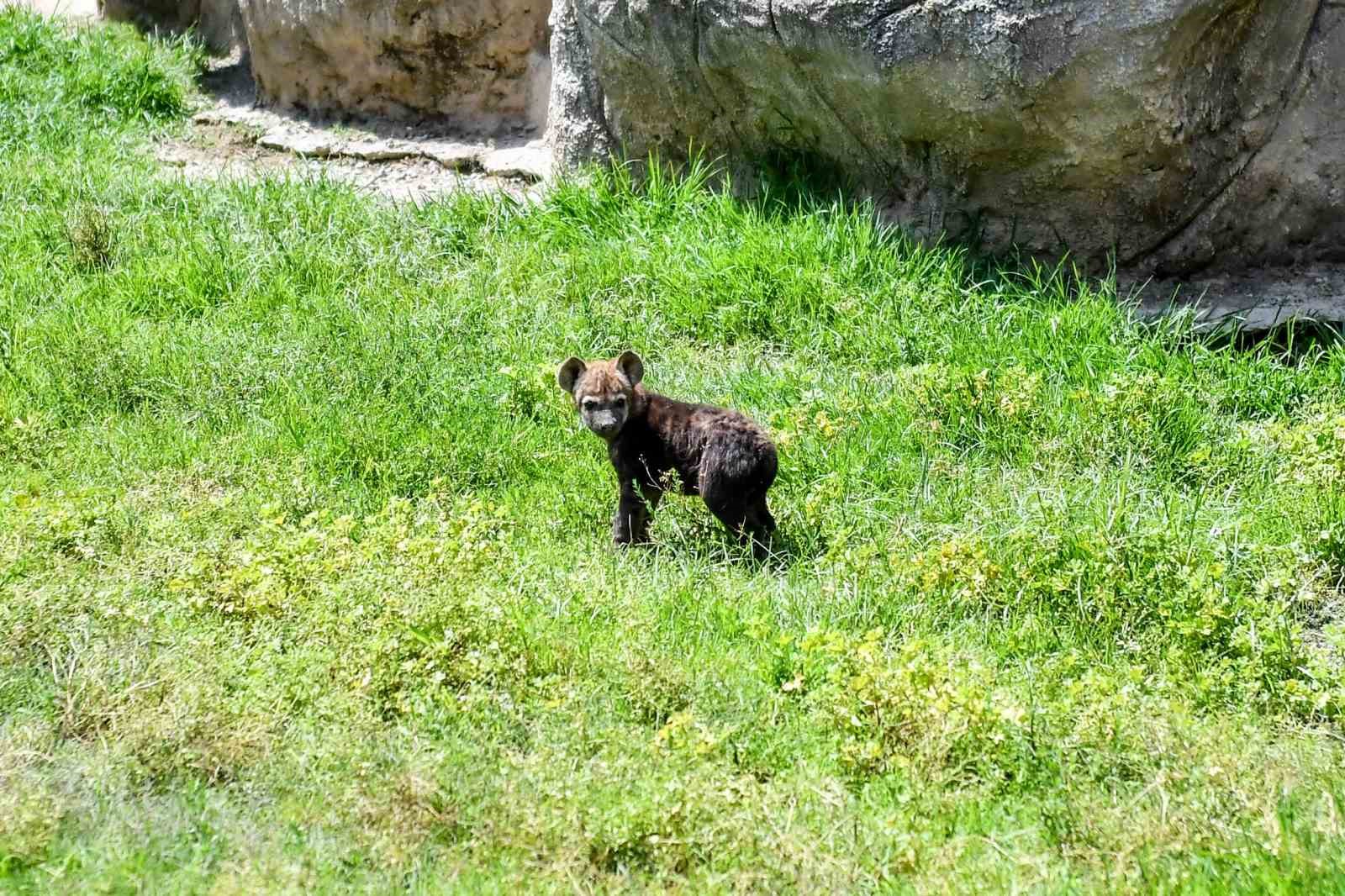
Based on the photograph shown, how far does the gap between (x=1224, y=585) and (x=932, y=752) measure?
65.0 inches

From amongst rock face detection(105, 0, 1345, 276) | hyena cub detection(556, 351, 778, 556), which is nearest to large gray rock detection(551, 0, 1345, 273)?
rock face detection(105, 0, 1345, 276)

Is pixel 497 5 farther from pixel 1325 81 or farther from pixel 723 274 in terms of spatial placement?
pixel 1325 81

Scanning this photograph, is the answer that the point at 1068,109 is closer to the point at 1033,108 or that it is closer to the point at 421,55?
the point at 1033,108

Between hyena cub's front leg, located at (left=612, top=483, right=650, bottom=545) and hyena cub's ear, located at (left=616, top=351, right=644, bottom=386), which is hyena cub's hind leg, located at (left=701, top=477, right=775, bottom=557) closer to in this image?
hyena cub's front leg, located at (left=612, top=483, right=650, bottom=545)

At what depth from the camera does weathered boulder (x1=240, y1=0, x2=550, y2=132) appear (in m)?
11.3

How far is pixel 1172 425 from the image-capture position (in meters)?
6.62

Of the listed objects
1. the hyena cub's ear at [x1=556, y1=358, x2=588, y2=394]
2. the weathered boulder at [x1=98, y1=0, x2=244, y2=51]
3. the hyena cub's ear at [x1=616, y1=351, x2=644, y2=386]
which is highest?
the weathered boulder at [x1=98, y1=0, x2=244, y2=51]

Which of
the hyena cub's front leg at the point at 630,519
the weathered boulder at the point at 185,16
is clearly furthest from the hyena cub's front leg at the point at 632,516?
the weathered boulder at the point at 185,16

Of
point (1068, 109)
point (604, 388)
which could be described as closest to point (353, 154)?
point (1068, 109)

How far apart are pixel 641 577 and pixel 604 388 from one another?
89 cm

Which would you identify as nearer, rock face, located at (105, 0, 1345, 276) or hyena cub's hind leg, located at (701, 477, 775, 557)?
hyena cub's hind leg, located at (701, 477, 775, 557)

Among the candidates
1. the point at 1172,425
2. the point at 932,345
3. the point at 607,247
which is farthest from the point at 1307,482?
the point at 607,247

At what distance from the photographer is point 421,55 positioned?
11.5m

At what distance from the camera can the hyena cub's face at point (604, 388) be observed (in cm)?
607
